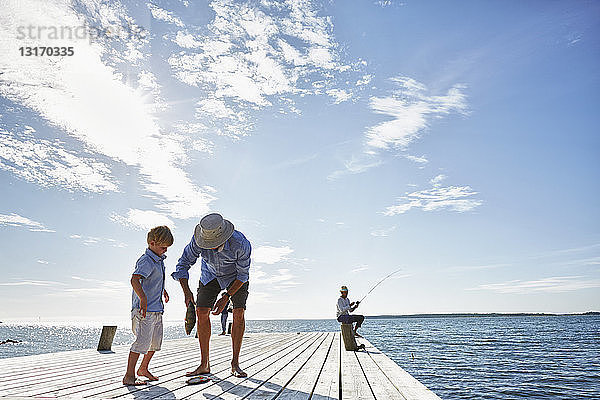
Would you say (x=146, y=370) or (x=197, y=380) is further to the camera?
(x=146, y=370)

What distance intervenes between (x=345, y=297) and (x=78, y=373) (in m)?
7.90

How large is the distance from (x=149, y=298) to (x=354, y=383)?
2244mm

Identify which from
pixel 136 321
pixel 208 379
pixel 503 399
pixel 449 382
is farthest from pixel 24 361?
pixel 449 382

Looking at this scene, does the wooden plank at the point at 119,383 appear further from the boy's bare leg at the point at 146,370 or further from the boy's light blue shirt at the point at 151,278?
the boy's light blue shirt at the point at 151,278

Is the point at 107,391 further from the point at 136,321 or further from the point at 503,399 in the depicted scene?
the point at 503,399

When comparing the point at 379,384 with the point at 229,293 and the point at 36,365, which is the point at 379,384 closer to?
the point at 229,293

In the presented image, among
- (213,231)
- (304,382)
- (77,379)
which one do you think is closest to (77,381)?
(77,379)

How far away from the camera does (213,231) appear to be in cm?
429

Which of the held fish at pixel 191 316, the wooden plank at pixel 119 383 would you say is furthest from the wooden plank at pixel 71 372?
the held fish at pixel 191 316

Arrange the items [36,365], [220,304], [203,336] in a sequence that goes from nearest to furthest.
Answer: [220,304]
[203,336]
[36,365]

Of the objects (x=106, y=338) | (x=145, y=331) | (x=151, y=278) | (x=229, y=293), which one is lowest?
(x=106, y=338)

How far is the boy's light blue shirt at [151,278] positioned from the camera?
4137 mm

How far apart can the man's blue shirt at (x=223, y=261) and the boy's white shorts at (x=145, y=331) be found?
57 centimetres

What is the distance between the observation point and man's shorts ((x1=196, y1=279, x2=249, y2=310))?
466 centimetres
